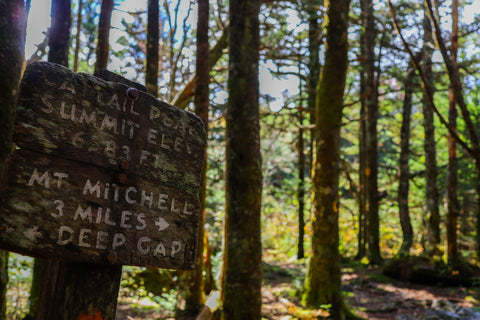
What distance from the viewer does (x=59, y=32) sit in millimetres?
6234

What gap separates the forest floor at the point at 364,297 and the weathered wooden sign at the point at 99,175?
4614 millimetres

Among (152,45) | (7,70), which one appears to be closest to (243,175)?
(7,70)

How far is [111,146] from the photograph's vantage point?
192 cm


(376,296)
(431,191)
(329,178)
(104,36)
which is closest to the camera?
(104,36)

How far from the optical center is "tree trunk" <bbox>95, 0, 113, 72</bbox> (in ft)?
22.9

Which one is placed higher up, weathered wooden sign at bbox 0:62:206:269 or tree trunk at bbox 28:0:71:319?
tree trunk at bbox 28:0:71:319

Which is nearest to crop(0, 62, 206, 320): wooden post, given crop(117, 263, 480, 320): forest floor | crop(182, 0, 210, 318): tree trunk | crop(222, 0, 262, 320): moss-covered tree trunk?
crop(222, 0, 262, 320): moss-covered tree trunk

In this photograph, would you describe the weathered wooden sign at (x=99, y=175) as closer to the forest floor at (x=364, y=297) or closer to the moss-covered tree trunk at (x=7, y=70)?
the moss-covered tree trunk at (x=7, y=70)

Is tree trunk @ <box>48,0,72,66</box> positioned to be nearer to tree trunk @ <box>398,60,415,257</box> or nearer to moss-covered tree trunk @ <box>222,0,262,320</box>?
moss-covered tree trunk @ <box>222,0,262,320</box>

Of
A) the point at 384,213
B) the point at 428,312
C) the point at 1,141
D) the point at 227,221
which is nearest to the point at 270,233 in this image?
the point at 384,213

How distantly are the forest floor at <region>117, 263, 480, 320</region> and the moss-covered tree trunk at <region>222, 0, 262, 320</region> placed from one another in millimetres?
1755

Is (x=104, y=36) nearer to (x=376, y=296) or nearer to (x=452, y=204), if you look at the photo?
(x=376, y=296)

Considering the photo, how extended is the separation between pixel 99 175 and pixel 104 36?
19.7 feet

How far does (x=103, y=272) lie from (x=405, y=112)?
16341 millimetres
